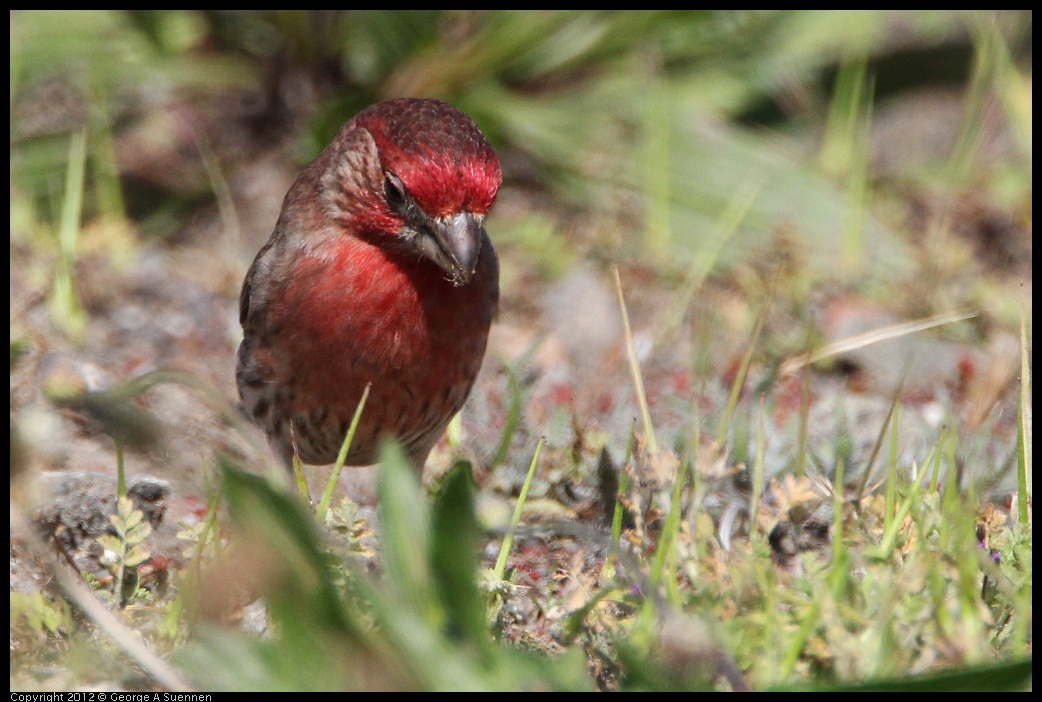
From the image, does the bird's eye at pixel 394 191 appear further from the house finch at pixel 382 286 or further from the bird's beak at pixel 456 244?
the bird's beak at pixel 456 244

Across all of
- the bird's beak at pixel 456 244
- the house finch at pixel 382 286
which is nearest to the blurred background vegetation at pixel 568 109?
the house finch at pixel 382 286

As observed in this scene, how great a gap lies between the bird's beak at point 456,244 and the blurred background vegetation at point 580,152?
723 millimetres

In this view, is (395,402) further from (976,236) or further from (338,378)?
(976,236)

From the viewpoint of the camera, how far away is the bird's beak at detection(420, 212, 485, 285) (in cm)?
318

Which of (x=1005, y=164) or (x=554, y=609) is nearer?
(x=554, y=609)

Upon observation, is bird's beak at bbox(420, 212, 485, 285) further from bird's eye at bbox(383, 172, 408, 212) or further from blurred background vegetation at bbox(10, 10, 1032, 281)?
blurred background vegetation at bbox(10, 10, 1032, 281)

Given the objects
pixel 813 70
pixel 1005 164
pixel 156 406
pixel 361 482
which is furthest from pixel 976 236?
pixel 156 406

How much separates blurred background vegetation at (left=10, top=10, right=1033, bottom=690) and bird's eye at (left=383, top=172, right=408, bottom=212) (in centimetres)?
88

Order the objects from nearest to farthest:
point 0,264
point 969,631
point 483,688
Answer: point 483,688, point 969,631, point 0,264

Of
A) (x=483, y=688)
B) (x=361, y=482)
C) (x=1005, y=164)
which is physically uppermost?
(x=483, y=688)

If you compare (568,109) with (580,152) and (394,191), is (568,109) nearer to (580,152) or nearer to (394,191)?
(580,152)

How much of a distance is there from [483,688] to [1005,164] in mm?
5278
